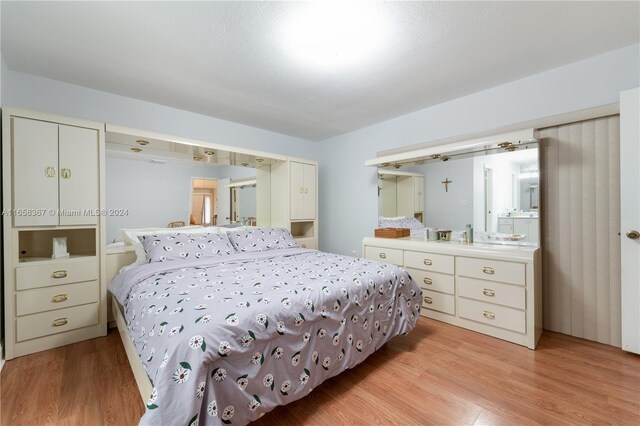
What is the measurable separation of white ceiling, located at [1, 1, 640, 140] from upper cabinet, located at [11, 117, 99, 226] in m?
0.60

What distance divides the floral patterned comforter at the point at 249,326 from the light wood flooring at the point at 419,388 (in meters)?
0.19

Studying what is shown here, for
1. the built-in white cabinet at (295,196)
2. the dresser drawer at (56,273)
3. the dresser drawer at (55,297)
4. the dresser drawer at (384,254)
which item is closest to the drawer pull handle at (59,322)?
the dresser drawer at (55,297)

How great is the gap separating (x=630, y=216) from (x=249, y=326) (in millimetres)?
Result: 2931

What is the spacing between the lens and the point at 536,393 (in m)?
1.73

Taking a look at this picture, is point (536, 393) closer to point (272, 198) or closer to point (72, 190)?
point (272, 198)

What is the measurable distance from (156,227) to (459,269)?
335cm

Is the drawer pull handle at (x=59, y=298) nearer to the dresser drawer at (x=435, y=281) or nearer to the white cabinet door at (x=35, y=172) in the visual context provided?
the white cabinet door at (x=35, y=172)

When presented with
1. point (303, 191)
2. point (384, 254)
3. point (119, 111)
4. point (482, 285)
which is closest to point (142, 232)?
point (119, 111)

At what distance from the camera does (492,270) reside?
2523 mm

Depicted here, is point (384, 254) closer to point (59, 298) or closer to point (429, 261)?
point (429, 261)

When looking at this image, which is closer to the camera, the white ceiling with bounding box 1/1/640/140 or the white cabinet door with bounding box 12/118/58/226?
the white ceiling with bounding box 1/1/640/140

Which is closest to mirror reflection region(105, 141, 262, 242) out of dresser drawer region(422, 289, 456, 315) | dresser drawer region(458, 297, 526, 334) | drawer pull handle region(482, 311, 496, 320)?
dresser drawer region(422, 289, 456, 315)

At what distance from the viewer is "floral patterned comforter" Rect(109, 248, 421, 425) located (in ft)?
3.78

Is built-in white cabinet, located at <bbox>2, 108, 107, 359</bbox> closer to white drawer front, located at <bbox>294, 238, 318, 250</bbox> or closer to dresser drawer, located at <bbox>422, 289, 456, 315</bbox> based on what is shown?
white drawer front, located at <bbox>294, 238, 318, 250</bbox>
